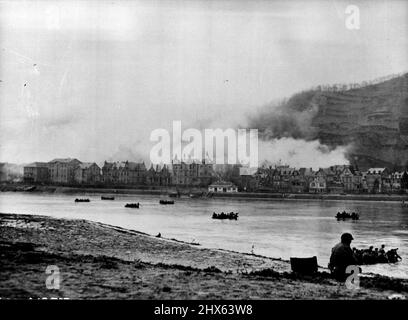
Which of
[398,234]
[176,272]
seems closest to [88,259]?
[176,272]

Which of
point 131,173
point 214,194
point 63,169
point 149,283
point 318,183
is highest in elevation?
point 63,169

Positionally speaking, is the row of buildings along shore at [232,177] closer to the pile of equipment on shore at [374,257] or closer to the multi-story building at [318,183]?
the multi-story building at [318,183]

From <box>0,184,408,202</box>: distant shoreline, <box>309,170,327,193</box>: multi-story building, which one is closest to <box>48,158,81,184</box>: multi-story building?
<box>0,184,408,202</box>: distant shoreline

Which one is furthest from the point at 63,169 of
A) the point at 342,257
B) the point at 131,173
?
the point at 342,257

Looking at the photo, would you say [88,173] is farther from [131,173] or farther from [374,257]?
[374,257]

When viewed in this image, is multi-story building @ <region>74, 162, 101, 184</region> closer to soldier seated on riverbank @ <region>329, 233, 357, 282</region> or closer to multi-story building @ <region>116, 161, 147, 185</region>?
multi-story building @ <region>116, 161, 147, 185</region>
